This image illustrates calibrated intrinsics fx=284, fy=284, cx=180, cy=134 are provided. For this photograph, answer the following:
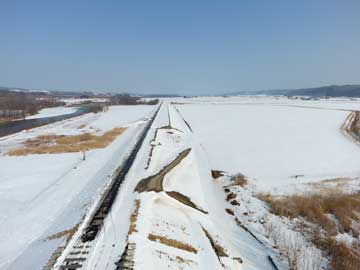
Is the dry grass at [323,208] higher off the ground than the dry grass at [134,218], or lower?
lower

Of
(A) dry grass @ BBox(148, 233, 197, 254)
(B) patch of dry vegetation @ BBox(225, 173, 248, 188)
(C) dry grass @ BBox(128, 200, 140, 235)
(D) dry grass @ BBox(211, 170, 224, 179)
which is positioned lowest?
(D) dry grass @ BBox(211, 170, 224, 179)

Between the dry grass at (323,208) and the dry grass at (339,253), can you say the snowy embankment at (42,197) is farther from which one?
the dry grass at (339,253)

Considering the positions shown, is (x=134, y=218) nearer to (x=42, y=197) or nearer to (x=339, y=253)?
(x=42, y=197)

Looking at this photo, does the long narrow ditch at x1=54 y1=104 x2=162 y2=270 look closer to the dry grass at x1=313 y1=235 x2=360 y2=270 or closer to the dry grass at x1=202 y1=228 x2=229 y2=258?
the dry grass at x1=202 y1=228 x2=229 y2=258

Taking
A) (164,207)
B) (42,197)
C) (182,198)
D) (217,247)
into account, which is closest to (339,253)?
(217,247)

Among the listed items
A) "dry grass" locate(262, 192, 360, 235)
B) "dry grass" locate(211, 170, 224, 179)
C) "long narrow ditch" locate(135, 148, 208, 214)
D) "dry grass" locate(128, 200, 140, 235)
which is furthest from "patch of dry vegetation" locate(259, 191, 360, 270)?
"dry grass" locate(128, 200, 140, 235)

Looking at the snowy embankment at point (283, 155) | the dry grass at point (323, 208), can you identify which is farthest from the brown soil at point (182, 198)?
the snowy embankment at point (283, 155)
